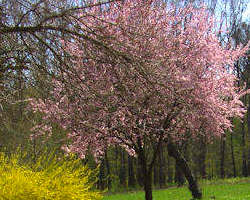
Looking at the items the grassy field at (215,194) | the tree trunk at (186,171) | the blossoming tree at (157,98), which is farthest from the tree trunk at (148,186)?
the grassy field at (215,194)

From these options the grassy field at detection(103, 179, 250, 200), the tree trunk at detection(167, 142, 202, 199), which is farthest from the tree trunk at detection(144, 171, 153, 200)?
the grassy field at detection(103, 179, 250, 200)

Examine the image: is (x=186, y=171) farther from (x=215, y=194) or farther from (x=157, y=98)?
(x=157, y=98)

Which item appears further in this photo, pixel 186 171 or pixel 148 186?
pixel 186 171

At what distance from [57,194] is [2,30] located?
2606 millimetres

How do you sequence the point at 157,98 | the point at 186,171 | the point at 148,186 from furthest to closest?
the point at 186,171, the point at 148,186, the point at 157,98

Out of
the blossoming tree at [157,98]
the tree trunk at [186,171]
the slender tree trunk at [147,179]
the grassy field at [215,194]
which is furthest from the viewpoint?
the tree trunk at [186,171]

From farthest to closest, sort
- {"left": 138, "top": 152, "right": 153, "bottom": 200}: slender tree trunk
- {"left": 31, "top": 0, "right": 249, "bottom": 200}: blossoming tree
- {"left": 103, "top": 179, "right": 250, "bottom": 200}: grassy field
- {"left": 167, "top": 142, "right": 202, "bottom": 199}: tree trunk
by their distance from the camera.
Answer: {"left": 167, "top": 142, "right": 202, "bottom": 199}: tree trunk
{"left": 103, "top": 179, "right": 250, "bottom": 200}: grassy field
{"left": 138, "top": 152, "right": 153, "bottom": 200}: slender tree trunk
{"left": 31, "top": 0, "right": 249, "bottom": 200}: blossoming tree

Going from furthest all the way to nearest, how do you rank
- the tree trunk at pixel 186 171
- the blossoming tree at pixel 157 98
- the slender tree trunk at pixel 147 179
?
the tree trunk at pixel 186 171 < the slender tree trunk at pixel 147 179 < the blossoming tree at pixel 157 98

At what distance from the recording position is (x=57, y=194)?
560 cm

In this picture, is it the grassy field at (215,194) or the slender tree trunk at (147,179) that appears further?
the grassy field at (215,194)

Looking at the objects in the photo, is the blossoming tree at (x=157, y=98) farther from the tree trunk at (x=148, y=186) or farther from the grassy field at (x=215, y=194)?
the grassy field at (x=215, y=194)

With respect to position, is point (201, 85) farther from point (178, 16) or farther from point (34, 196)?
point (34, 196)

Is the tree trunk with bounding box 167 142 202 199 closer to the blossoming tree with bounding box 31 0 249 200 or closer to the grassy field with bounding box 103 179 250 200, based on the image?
the blossoming tree with bounding box 31 0 249 200

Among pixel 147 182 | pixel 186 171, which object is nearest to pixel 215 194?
pixel 186 171
